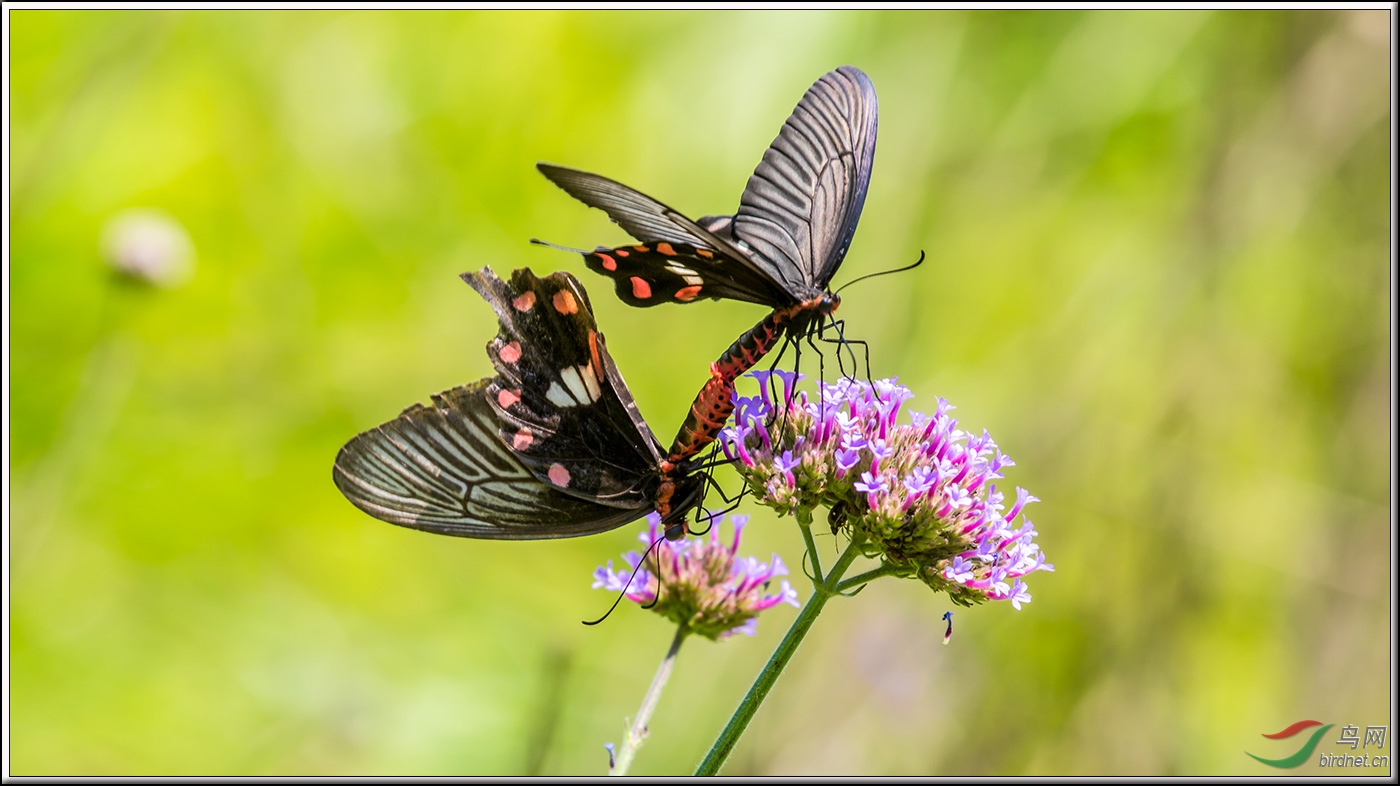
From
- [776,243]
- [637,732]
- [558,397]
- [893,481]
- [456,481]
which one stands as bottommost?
[637,732]

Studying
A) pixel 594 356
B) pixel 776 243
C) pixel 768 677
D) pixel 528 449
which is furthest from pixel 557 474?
pixel 776 243

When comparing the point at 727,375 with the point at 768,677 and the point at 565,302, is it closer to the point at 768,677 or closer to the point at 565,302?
the point at 565,302

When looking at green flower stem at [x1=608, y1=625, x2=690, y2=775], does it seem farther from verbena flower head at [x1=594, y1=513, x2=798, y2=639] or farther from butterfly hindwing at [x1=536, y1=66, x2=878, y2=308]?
butterfly hindwing at [x1=536, y1=66, x2=878, y2=308]

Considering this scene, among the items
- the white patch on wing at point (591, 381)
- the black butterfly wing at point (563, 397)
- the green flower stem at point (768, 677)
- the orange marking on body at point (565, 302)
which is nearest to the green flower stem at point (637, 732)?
the green flower stem at point (768, 677)

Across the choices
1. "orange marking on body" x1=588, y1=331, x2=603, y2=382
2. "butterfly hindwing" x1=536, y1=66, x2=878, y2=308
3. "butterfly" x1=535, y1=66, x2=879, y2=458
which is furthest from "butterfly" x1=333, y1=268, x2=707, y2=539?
"butterfly hindwing" x1=536, y1=66, x2=878, y2=308

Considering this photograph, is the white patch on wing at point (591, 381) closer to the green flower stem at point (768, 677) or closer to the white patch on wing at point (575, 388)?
the white patch on wing at point (575, 388)

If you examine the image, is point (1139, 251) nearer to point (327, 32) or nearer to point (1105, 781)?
point (1105, 781)

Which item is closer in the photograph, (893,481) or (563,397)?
(893,481)
